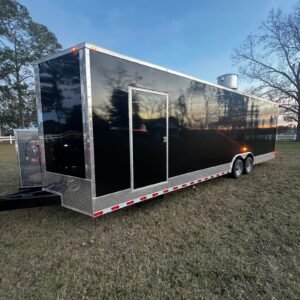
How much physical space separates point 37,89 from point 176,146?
2961 millimetres

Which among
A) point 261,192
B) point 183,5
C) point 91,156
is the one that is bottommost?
point 261,192

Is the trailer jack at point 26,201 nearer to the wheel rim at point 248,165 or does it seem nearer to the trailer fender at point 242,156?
the trailer fender at point 242,156

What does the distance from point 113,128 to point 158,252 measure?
6.53 ft

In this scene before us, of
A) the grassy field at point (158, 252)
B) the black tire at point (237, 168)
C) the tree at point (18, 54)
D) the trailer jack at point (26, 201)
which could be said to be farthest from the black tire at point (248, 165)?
the tree at point (18, 54)

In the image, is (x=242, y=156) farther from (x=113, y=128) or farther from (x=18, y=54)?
(x=18, y=54)

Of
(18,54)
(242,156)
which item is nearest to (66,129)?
(242,156)

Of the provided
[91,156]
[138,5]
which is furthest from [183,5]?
[91,156]

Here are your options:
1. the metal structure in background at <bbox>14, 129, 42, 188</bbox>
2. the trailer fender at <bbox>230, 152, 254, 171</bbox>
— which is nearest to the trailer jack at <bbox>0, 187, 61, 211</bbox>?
the metal structure in background at <bbox>14, 129, 42, 188</bbox>

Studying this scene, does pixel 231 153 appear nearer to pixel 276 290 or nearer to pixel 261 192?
pixel 261 192

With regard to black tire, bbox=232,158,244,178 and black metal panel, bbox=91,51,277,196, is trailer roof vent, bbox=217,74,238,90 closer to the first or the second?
black metal panel, bbox=91,51,277,196

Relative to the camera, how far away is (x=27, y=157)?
490 centimetres

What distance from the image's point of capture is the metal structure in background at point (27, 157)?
480cm

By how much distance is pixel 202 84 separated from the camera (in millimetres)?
4875

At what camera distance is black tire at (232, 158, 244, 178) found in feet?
22.1
